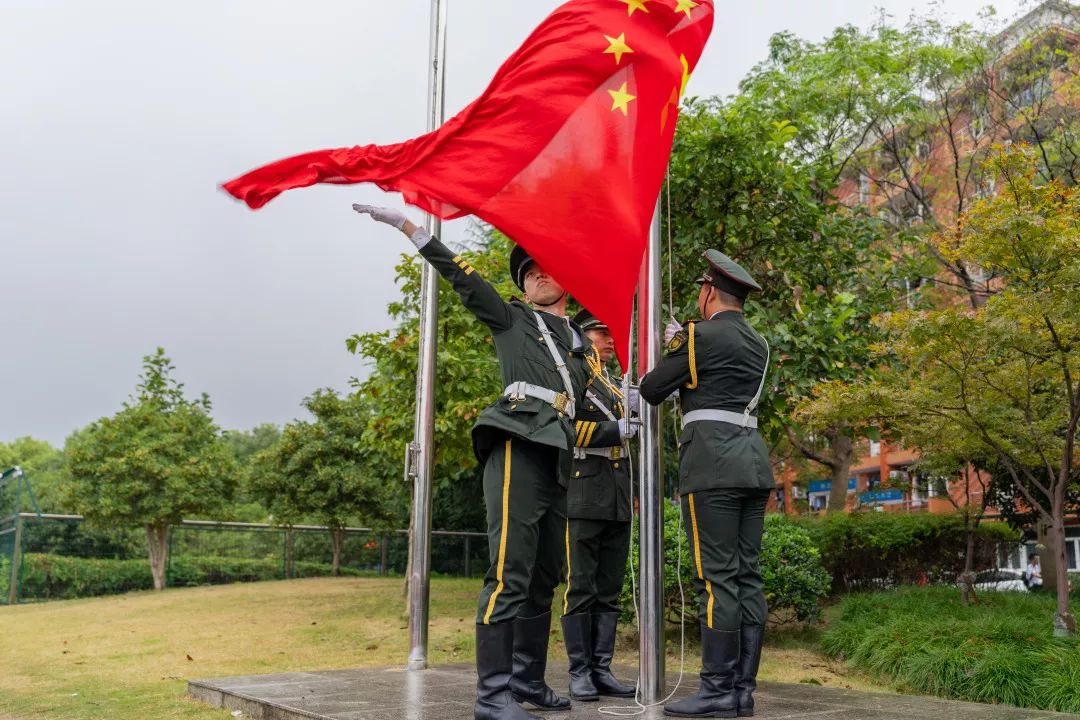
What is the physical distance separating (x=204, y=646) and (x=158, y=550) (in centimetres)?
1017

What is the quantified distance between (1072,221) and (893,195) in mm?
14240

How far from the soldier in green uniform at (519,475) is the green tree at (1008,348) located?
3856 millimetres

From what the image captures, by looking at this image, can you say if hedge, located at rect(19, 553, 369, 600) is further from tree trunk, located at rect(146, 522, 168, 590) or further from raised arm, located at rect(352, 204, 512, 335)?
raised arm, located at rect(352, 204, 512, 335)

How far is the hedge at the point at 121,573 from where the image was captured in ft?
59.2

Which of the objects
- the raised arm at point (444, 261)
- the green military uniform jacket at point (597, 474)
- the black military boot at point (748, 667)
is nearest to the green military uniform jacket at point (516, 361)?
the raised arm at point (444, 261)

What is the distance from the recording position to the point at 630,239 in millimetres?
4578

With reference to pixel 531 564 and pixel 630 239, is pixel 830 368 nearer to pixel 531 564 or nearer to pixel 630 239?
pixel 630 239

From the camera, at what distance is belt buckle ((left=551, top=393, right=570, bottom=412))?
14.0 ft

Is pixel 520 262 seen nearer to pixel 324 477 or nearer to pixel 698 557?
pixel 698 557

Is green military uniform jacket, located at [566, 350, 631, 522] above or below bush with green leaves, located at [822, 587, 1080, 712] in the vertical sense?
above

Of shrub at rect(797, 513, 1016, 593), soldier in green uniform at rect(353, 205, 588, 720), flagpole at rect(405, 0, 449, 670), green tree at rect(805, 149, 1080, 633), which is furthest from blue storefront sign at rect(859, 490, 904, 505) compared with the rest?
soldier in green uniform at rect(353, 205, 588, 720)

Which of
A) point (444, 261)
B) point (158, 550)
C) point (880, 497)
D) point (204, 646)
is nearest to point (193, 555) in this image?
point (158, 550)

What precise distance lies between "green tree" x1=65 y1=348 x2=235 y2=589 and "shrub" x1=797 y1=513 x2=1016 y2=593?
41.4 feet

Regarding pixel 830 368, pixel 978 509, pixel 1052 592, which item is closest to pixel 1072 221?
pixel 830 368
